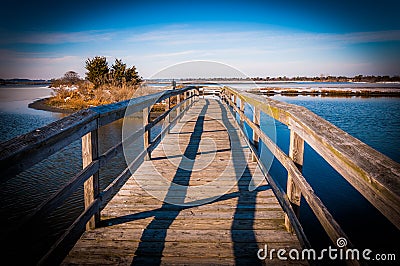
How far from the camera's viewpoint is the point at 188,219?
2904 millimetres

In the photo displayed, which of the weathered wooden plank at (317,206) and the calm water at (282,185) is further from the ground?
the weathered wooden plank at (317,206)

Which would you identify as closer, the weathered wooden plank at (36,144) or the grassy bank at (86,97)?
the weathered wooden plank at (36,144)

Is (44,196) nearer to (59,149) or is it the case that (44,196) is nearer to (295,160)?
(59,149)

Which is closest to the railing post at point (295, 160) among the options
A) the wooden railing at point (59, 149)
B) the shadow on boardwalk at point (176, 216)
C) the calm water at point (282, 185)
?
the shadow on boardwalk at point (176, 216)

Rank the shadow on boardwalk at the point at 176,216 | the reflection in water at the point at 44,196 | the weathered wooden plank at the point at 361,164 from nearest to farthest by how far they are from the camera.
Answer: the weathered wooden plank at the point at 361,164
the shadow on boardwalk at the point at 176,216
the reflection in water at the point at 44,196

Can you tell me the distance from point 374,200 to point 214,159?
13.3 ft

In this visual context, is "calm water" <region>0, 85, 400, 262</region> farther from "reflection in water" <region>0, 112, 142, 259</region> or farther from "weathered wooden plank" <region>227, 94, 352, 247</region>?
"weathered wooden plank" <region>227, 94, 352, 247</region>

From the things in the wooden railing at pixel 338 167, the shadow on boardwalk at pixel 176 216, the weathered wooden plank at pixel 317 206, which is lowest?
the shadow on boardwalk at pixel 176 216

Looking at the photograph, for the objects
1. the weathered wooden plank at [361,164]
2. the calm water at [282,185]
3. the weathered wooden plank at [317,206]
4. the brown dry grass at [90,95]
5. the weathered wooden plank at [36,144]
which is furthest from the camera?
the brown dry grass at [90,95]

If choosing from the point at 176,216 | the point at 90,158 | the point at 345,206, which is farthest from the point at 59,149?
the point at 345,206

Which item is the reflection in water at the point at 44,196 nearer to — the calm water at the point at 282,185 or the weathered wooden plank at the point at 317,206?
the calm water at the point at 282,185

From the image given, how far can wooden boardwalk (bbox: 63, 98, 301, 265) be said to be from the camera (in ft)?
7.54

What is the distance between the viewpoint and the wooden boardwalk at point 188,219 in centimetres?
230

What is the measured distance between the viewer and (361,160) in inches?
49.8
